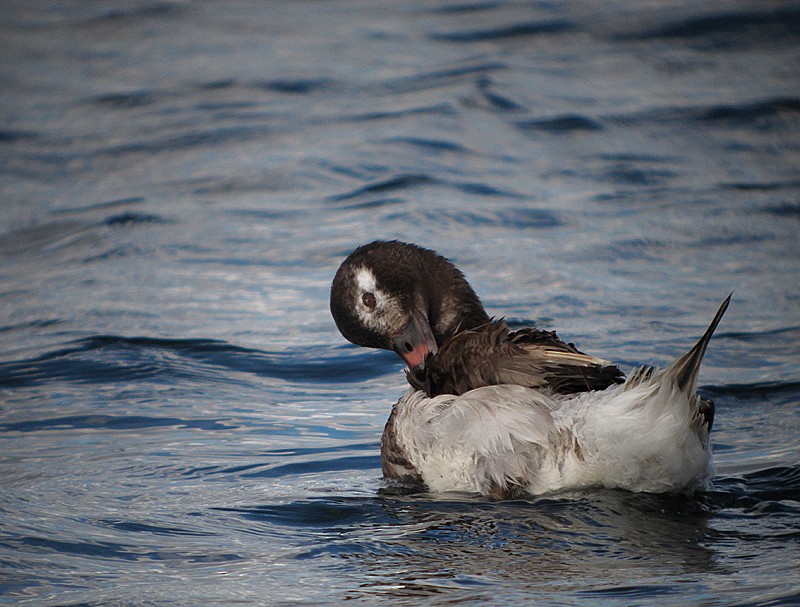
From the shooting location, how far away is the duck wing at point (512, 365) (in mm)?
5312

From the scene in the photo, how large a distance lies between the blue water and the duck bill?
2.13ft

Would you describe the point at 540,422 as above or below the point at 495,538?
above

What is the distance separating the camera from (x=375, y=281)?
6375 millimetres

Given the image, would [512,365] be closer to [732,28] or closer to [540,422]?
[540,422]

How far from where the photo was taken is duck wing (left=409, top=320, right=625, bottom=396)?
5312mm

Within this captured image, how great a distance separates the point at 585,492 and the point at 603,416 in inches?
16.1

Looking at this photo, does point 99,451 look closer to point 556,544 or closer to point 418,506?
point 418,506

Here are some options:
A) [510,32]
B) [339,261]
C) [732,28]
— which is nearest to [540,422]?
[339,261]

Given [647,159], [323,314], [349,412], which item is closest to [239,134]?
[647,159]

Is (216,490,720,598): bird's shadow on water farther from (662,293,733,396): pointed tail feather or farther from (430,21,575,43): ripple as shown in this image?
(430,21,575,43): ripple

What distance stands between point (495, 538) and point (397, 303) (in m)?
1.73

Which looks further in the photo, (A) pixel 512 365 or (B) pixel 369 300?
(B) pixel 369 300

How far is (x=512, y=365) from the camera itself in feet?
17.8

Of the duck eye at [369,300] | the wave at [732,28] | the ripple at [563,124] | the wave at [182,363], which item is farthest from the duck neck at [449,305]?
the wave at [732,28]
